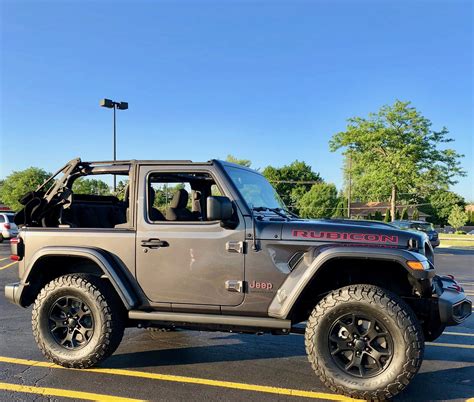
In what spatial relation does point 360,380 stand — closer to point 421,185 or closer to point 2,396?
point 2,396

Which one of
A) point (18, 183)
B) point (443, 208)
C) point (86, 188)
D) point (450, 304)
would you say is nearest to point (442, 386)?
point (450, 304)

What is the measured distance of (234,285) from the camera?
154 inches

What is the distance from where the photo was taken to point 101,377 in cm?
405

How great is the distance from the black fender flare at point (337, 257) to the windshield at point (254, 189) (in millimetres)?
869

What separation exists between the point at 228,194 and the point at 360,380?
1.95m

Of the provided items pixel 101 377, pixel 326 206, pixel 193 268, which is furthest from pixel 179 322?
pixel 326 206

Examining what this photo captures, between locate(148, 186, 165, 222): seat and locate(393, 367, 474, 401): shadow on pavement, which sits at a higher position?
locate(148, 186, 165, 222): seat

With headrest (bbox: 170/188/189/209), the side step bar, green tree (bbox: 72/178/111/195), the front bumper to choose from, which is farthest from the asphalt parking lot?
green tree (bbox: 72/178/111/195)

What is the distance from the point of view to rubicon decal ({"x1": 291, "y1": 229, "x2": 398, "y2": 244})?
3.71m

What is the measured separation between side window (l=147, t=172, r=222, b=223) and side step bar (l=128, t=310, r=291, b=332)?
2.92ft

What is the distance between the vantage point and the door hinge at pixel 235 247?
154 inches

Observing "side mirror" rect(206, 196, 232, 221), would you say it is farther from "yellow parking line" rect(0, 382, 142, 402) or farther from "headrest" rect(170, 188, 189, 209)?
"yellow parking line" rect(0, 382, 142, 402)

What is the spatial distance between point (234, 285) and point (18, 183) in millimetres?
58431

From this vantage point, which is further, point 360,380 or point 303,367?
point 303,367
